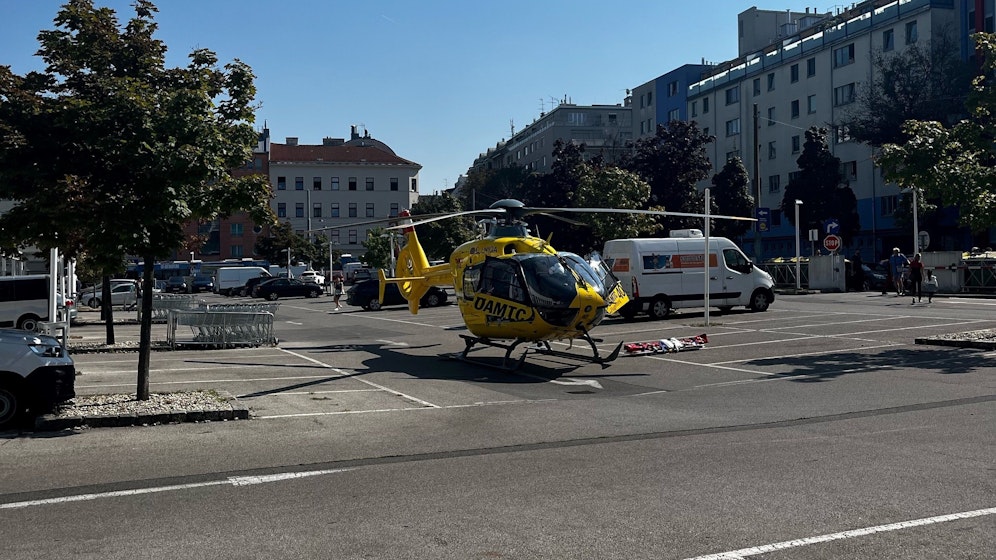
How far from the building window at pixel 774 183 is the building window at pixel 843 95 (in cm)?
776

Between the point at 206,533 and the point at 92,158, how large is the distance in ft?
23.6

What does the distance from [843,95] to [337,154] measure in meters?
62.8

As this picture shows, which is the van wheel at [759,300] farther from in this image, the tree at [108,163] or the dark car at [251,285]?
the dark car at [251,285]

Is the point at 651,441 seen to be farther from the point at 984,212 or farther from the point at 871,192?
the point at 871,192

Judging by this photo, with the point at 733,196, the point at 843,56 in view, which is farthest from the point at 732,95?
the point at 733,196

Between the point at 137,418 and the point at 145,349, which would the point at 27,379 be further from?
the point at 145,349

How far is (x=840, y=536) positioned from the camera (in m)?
5.68

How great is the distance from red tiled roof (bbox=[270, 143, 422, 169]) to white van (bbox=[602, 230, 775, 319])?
8098 cm

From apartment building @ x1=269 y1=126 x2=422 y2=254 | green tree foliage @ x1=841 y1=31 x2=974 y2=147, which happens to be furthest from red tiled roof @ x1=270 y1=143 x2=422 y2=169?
green tree foliage @ x1=841 y1=31 x2=974 y2=147

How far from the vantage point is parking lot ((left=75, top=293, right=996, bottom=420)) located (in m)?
13.6

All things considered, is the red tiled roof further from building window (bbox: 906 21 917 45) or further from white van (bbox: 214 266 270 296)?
building window (bbox: 906 21 917 45)

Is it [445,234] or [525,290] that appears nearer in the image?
[525,290]

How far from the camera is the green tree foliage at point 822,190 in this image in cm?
5650

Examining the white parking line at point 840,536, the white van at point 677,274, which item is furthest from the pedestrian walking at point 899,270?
the white parking line at point 840,536
